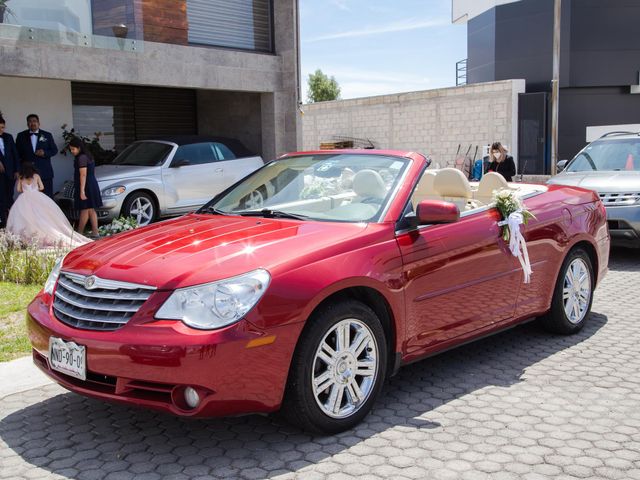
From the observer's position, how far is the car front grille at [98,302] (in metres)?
3.68

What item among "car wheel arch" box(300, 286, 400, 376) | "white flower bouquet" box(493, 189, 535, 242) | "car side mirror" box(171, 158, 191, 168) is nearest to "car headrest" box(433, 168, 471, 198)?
"white flower bouquet" box(493, 189, 535, 242)

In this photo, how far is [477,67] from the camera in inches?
1318

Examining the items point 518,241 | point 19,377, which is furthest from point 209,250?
point 518,241

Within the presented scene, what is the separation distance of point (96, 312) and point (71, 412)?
1050mm

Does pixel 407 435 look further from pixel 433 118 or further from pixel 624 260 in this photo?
pixel 433 118

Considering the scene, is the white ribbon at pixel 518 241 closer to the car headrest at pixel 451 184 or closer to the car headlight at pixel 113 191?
the car headrest at pixel 451 184

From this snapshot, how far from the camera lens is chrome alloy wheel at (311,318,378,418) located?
3.89 m

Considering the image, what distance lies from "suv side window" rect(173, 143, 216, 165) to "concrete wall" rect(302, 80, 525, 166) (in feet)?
52.1

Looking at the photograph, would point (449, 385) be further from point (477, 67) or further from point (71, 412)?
point (477, 67)

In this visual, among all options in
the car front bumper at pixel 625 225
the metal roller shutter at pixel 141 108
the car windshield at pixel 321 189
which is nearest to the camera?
the car windshield at pixel 321 189

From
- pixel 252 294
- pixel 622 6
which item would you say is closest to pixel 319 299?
pixel 252 294

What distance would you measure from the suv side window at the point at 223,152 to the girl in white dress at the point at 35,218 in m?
4.14

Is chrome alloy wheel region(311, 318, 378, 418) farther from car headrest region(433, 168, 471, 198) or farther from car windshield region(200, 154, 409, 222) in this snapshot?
car headrest region(433, 168, 471, 198)

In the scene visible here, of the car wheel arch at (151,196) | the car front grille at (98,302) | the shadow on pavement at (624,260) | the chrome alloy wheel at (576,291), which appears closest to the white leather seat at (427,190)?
the chrome alloy wheel at (576,291)
